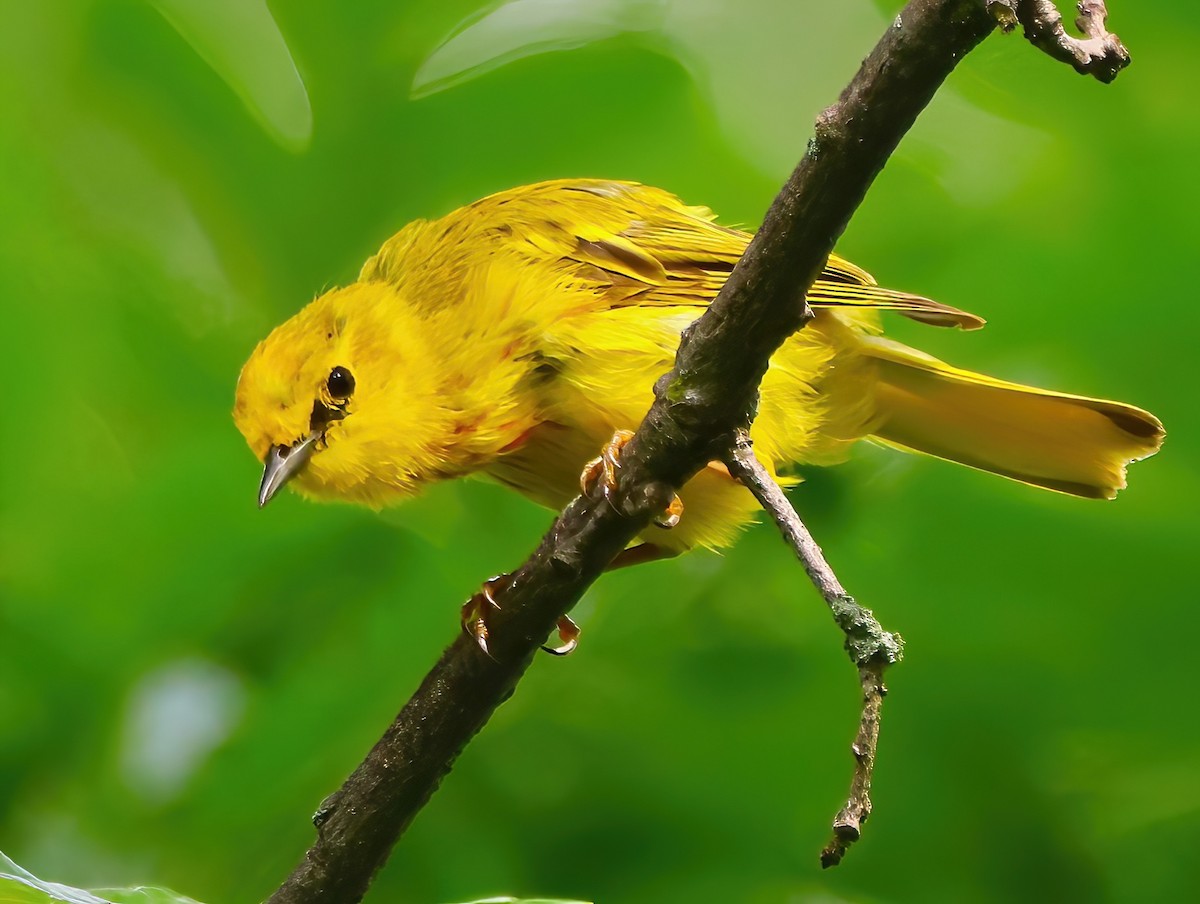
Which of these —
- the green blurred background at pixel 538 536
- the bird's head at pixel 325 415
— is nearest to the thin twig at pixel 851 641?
the bird's head at pixel 325 415

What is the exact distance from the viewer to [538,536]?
5.75ft

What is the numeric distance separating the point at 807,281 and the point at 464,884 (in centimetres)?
118

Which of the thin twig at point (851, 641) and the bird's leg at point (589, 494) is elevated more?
the thin twig at point (851, 641)

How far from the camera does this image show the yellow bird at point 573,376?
126 centimetres

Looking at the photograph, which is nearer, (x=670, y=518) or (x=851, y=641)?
(x=851, y=641)

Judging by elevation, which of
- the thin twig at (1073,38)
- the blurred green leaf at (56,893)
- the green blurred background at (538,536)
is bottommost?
the blurred green leaf at (56,893)

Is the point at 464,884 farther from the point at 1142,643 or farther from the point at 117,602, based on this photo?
the point at 1142,643

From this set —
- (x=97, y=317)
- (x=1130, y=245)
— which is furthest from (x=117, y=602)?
(x=1130, y=245)

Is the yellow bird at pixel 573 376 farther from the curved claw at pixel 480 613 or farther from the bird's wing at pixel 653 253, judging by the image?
the curved claw at pixel 480 613

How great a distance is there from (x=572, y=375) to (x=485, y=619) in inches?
11.0

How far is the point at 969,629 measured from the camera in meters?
1.65

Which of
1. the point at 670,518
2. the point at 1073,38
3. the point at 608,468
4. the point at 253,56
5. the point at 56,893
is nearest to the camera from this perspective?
the point at 1073,38

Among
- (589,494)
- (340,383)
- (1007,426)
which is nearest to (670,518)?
(589,494)

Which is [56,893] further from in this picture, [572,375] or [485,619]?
[572,375]
